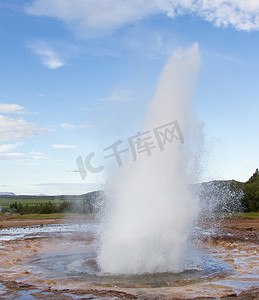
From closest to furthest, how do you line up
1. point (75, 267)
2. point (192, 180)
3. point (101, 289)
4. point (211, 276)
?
point (101, 289), point (211, 276), point (75, 267), point (192, 180)

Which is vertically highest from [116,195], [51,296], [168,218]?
[116,195]

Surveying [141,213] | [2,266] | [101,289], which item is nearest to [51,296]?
[101,289]

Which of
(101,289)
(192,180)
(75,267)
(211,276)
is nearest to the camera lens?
(101,289)

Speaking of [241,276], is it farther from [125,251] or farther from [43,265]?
[43,265]

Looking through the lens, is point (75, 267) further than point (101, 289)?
Yes

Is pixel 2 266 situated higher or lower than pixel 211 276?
higher

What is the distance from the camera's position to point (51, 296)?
8164mm

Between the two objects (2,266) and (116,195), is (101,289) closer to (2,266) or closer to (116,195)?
(116,195)

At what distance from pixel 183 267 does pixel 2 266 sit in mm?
6548

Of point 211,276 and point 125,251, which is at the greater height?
point 125,251

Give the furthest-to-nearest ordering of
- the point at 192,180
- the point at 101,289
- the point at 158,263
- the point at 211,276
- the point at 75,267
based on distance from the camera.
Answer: the point at 192,180 < the point at 75,267 < the point at 158,263 < the point at 211,276 < the point at 101,289

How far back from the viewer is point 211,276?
10.6 m

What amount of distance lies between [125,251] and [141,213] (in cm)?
139

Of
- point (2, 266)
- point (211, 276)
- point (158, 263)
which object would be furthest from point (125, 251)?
point (2, 266)
